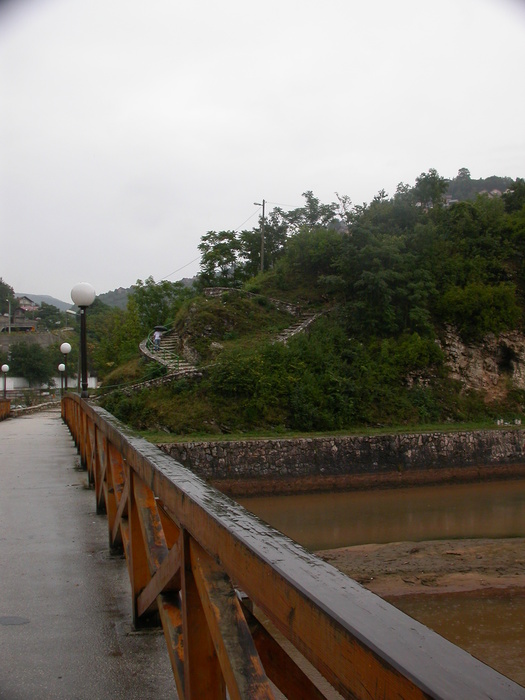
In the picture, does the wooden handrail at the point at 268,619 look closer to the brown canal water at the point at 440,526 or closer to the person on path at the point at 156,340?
the brown canal water at the point at 440,526

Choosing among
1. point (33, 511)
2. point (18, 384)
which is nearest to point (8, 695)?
point (33, 511)

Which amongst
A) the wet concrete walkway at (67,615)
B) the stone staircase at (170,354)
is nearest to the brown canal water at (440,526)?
the wet concrete walkway at (67,615)

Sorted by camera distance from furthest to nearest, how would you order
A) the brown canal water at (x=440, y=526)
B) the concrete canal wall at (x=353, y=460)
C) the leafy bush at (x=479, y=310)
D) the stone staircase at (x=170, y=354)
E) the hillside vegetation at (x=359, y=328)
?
the leafy bush at (x=479, y=310), the stone staircase at (x=170, y=354), the hillside vegetation at (x=359, y=328), the concrete canal wall at (x=353, y=460), the brown canal water at (x=440, y=526)

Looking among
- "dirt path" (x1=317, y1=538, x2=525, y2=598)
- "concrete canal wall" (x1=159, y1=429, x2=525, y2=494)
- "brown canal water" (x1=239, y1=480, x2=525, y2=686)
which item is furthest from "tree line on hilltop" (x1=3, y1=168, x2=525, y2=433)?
"dirt path" (x1=317, y1=538, x2=525, y2=598)

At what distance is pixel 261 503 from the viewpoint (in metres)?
18.5

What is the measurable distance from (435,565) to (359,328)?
1795 cm

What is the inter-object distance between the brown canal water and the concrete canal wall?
2.05ft

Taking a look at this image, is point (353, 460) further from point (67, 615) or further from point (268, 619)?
point (268, 619)

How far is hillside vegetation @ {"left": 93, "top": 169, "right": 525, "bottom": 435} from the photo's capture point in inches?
910

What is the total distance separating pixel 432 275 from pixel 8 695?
93.9 ft

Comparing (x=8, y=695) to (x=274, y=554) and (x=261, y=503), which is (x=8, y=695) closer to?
(x=274, y=554)

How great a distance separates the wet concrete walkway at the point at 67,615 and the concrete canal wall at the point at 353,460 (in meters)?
12.9

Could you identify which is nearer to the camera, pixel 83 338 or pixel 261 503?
pixel 83 338

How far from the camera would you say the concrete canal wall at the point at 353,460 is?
19.6m
